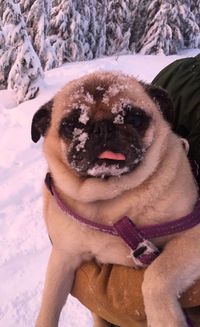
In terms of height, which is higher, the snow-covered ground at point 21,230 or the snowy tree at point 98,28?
the snow-covered ground at point 21,230

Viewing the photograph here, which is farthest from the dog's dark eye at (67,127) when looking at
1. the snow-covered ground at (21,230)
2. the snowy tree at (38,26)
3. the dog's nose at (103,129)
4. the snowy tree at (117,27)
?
the snowy tree at (117,27)

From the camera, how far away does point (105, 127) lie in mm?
1640

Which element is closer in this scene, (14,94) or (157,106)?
(157,106)

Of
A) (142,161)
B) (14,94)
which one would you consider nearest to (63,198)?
(142,161)

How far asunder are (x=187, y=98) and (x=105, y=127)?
659 mm

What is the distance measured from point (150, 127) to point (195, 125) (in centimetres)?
36

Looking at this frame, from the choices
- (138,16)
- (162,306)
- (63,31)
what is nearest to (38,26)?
(63,31)

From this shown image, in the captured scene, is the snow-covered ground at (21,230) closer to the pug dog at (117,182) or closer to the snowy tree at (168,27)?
the pug dog at (117,182)

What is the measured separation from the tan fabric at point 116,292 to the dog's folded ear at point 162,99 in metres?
0.69

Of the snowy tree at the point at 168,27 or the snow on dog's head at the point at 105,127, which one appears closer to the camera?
the snow on dog's head at the point at 105,127

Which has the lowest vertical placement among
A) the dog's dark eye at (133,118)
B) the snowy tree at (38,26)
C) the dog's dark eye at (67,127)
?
the snowy tree at (38,26)

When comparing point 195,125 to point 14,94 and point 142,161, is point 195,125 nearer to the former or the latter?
point 142,161

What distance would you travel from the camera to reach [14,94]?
8492 millimetres

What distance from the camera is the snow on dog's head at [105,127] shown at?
5.42 feet
